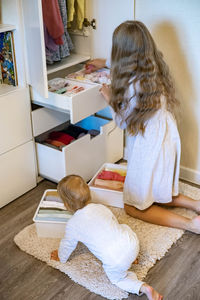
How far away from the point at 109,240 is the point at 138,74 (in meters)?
0.77

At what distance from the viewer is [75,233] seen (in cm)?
171

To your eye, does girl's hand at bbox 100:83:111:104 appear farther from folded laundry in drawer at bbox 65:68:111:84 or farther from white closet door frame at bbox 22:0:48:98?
white closet door frame at bbox 22:0:48:98

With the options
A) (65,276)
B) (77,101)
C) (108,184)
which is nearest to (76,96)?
(77,101)

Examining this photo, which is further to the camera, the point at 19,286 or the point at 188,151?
the point at 188,151

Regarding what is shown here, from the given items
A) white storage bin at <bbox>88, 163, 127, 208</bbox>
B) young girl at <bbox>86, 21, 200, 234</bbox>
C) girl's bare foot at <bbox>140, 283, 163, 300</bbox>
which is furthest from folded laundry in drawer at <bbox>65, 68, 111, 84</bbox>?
girl's bare foot at <bbox>140, 283, 163, 300</bbox>

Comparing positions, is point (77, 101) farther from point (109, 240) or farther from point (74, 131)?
point (109, 240)

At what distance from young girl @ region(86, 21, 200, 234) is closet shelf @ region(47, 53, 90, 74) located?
Answer: 1.02 feet

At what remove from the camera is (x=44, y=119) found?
233 cm

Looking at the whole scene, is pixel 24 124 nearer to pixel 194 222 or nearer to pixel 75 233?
pixel 75 233

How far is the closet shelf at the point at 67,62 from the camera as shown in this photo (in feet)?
7.39

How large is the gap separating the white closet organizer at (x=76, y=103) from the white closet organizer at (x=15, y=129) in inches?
1.9

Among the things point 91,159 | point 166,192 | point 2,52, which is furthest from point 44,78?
point 166,192

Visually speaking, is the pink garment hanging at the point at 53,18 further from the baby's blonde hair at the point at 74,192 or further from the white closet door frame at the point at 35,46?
the baby's blonde hair at the point at 74,192

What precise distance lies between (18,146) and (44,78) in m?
0.46
